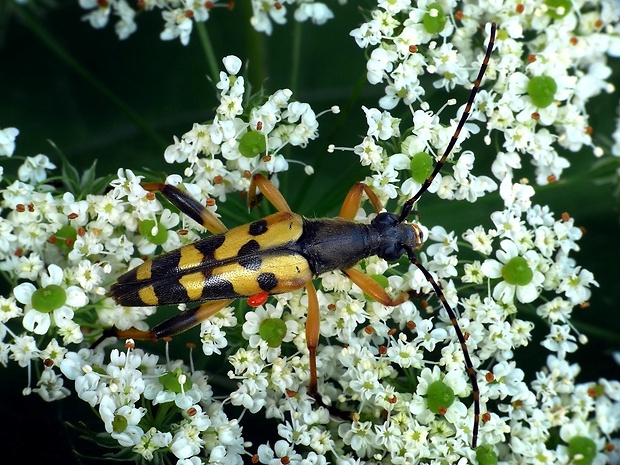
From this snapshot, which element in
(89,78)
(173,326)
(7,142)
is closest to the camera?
(173,326)

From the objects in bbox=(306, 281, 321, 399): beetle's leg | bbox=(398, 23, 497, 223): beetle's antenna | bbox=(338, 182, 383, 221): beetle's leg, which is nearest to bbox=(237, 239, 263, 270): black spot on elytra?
bbox=(306, 281, 321, 399): beetle's leg

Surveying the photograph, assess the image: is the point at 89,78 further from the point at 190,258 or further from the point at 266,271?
the point at 266,271

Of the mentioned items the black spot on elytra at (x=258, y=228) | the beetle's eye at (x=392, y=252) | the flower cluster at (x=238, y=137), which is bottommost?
the beetle's eye at (x=392, y=252)

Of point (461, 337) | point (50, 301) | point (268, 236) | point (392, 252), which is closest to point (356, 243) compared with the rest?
point (392, 252)

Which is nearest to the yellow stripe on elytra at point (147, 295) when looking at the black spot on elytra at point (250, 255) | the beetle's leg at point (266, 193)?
the black spot on elytra at point (250, 255)

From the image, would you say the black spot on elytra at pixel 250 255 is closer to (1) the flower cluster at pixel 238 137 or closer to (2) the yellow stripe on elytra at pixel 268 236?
(2) the yellow stripe on elytra at pixel 268 236

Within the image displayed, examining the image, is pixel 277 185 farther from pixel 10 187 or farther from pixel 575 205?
pixel 575 205

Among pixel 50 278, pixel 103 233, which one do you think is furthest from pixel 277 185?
pixel 50 278

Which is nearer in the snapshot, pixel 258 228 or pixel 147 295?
pixel 147 295
